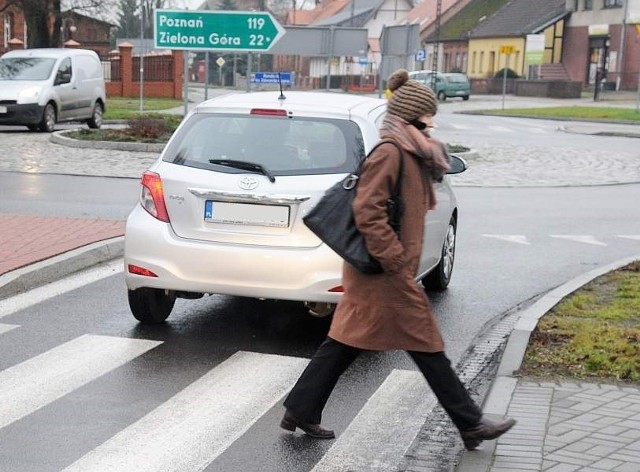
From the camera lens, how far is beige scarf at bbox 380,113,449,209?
17.1 feet

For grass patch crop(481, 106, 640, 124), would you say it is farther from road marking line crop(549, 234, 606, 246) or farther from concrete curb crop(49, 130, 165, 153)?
road marking line crop(549, 234, 606, 246)

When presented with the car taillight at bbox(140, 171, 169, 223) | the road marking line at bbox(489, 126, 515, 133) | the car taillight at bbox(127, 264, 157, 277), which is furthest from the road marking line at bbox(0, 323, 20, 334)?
the road marking line at bbox(489, 126, 515, 133)

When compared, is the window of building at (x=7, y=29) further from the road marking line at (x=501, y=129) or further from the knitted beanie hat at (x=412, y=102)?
the knitted beanie hat at (x=412, y=102)

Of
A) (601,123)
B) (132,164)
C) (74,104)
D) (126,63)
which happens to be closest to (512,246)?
(132,164)

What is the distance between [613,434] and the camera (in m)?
5.50

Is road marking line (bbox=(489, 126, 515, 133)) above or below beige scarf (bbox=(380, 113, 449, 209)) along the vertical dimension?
below

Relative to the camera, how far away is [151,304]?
8.06 m

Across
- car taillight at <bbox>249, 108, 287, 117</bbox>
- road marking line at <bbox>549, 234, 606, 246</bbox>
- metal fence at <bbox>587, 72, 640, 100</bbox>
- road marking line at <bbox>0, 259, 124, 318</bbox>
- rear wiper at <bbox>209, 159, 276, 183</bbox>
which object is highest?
car taillight at <bbox>249, 108, 287, 117</bbox>

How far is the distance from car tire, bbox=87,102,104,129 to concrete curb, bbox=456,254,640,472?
21.2 m

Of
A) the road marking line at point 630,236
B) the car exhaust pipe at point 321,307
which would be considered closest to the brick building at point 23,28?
the road marking line at point 630,236

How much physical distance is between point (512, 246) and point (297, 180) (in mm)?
5388

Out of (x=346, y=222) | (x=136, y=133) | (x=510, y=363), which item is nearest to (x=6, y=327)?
(x=510, y=363)

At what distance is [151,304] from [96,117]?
22.3 meters

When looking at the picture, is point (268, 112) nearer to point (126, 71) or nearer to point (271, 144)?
point (271, 144)
